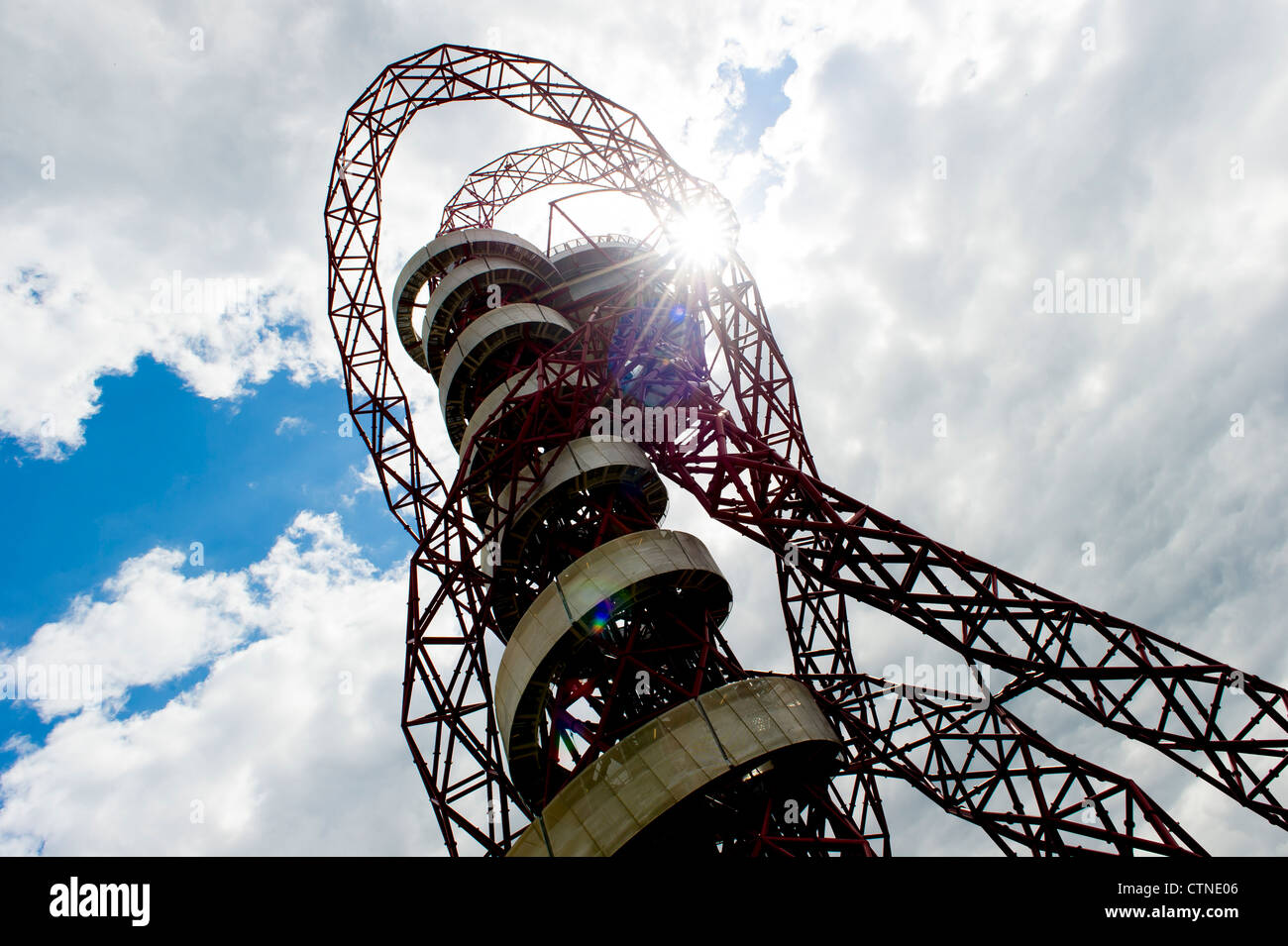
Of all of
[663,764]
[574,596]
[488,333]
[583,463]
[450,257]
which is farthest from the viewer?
[450,257]

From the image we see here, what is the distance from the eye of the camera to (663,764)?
13.3m

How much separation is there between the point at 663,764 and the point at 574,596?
448 cm

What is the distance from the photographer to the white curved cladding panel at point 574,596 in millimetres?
15906

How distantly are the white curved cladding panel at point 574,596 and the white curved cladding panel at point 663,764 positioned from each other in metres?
3.03

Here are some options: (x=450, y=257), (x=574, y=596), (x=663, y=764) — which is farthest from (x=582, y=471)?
(x=450, y=257)

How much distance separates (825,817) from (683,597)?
605 cm

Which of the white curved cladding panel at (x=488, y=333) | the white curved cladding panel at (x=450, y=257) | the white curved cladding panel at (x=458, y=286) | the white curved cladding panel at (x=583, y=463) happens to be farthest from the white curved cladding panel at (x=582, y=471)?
the white curved cladding panel at (x=450, y=257)

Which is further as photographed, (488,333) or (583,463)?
(488,333)

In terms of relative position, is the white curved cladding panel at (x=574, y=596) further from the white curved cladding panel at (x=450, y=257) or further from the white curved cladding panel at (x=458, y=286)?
the white curved cladding panel at (x=450, y=257)

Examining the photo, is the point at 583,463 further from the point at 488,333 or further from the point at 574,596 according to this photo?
the point at 488,333
